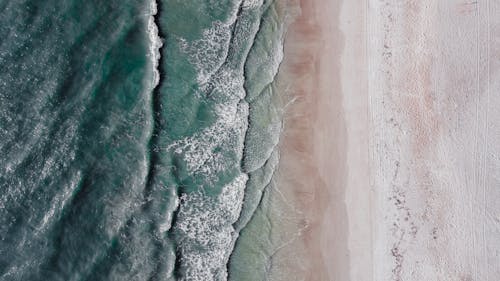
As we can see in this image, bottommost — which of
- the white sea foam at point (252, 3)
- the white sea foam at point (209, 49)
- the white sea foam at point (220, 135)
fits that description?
the white sea foam at point (220, 135)

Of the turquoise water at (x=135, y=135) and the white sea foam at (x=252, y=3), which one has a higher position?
the white sea foam at (x=252, y=3)

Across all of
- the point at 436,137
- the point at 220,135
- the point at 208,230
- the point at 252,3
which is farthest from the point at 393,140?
the point at 208,230

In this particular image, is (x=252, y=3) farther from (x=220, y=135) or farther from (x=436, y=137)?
(x=436, y=137)

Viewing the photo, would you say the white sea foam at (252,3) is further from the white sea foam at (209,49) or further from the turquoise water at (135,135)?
the white sea foam at (209,49)

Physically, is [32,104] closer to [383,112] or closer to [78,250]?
[78,250]

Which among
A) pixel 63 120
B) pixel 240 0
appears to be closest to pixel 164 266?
pixel 63 120

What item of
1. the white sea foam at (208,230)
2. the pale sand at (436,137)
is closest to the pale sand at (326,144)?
the pale sand at (436,137)

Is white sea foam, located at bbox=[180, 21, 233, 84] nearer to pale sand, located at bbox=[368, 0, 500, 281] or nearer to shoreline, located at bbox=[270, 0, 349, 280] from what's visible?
shoreline, located at bbox=[270, 0, 349, 280]

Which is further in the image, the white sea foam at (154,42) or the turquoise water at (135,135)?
the white sea foam at (154,42)
